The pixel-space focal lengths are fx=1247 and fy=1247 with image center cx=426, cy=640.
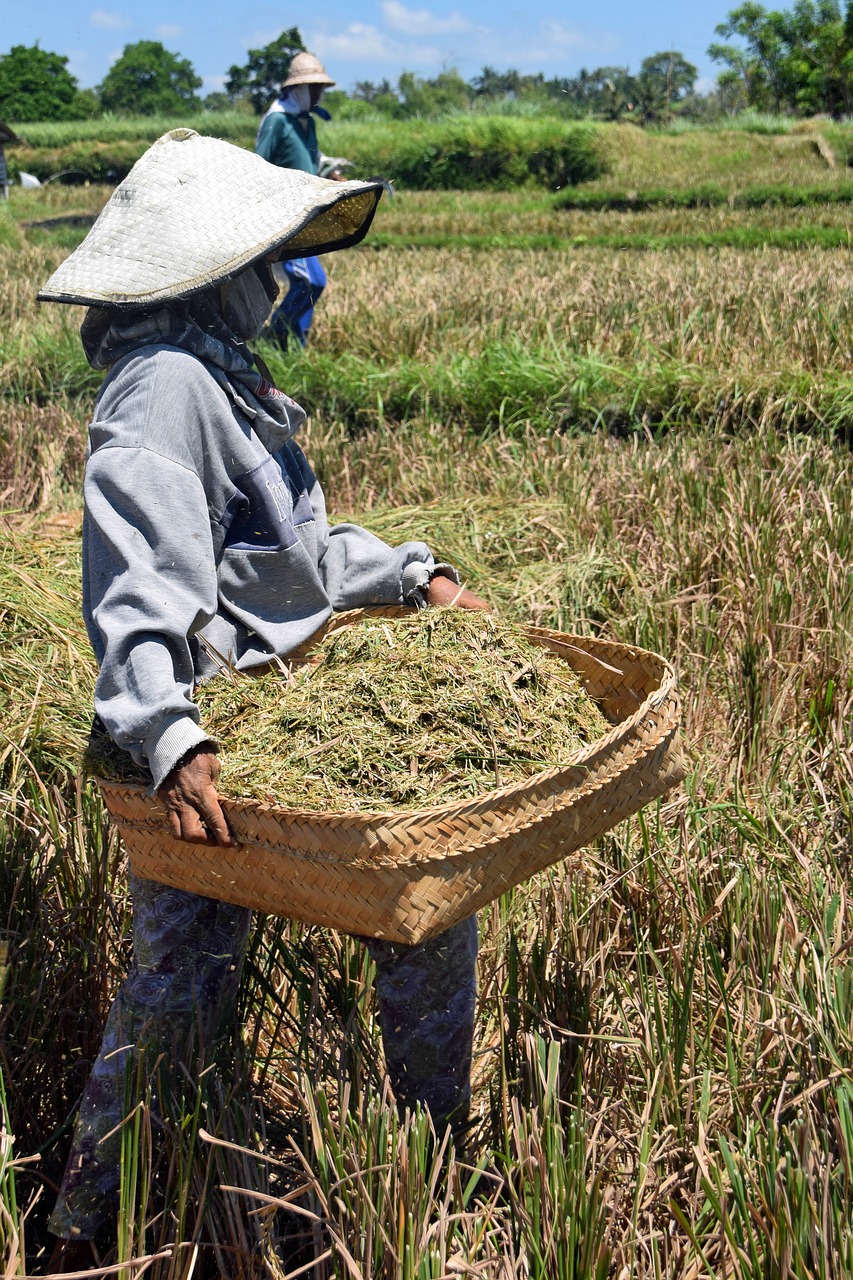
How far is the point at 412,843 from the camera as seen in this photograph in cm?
147

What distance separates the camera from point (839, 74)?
41.6 m

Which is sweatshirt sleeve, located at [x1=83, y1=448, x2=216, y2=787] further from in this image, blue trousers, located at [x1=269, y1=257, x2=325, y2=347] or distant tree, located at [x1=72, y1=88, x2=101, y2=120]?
distant tree, located at [x1=72, y1=88, x2=101, y2=120]

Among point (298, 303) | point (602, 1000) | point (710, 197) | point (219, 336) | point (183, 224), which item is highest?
point (710, 197)

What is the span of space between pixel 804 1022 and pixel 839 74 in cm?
4617

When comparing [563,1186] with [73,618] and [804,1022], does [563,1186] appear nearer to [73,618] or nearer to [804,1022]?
[804,1022]

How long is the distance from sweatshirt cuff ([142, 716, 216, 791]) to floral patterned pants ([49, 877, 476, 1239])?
0.30 meters

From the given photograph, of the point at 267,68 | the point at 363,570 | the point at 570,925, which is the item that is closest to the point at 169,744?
the point at 363,570

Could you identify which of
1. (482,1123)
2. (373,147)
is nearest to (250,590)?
(482,1123)

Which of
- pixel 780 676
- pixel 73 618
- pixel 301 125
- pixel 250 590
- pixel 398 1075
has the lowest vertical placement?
pixel 398 1075

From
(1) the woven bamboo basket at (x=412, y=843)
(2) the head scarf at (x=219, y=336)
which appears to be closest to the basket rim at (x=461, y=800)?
(1) the woven bamboo basket at (x=412, y=843)

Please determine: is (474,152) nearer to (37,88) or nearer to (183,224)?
(183,224)

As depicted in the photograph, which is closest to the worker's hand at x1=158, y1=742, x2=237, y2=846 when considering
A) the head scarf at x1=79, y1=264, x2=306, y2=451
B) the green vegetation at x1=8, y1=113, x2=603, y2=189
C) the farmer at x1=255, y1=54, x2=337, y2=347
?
the head scarf at x1=79, y1=264, x2=306, y2=451

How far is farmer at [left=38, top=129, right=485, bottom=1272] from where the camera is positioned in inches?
65.2

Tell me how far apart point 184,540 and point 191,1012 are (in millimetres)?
703
